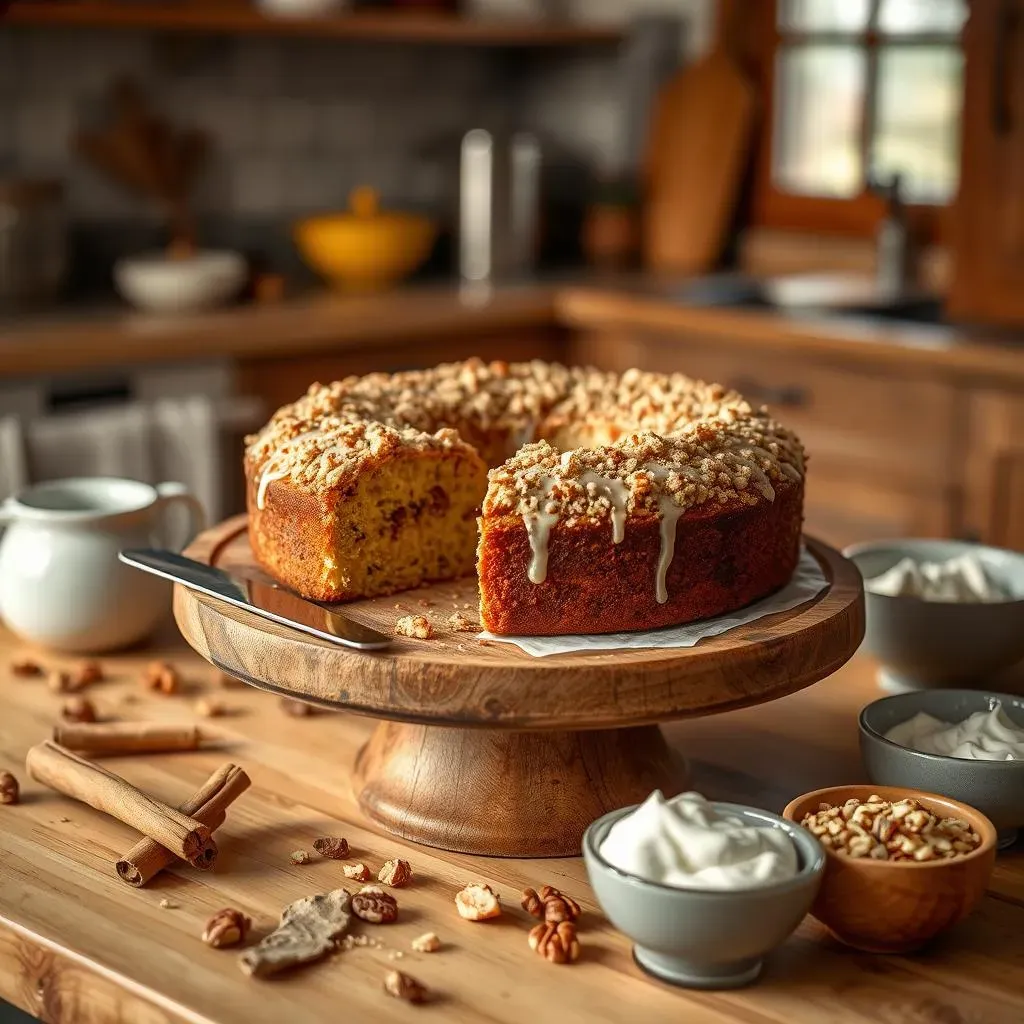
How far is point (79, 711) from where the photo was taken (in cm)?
147

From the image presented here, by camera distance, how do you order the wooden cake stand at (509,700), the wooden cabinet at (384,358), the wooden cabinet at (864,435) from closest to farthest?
Result: the wooden cake stand at (509,700) → the wooden cabinet at (864,435) → the wooden cabinet at (384,358)

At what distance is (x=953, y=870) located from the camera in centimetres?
103

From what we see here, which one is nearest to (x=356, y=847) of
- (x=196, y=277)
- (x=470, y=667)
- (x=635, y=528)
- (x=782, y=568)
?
(x=470, y=667)

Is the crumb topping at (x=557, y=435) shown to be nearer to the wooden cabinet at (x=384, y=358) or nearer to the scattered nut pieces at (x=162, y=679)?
the scattered nut pieces at (x=162, y=679)

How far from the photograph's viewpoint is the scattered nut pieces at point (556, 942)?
105 cm

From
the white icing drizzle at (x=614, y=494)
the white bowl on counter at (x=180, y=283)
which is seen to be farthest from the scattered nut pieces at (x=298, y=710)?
the white bowl on counter at (x=180, y=283)

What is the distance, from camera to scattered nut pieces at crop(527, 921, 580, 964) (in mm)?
1054

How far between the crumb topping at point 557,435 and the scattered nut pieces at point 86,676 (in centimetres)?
29

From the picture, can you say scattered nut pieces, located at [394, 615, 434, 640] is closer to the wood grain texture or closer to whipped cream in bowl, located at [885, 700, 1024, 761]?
the wood grain texture

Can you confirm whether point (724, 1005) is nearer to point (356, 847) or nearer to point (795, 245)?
point (356, 847)

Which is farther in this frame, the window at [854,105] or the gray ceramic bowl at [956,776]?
the window at [854,105]

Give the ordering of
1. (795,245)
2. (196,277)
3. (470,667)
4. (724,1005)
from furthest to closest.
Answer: (795,245) → (196,277) → (470,667) → (724,1005)

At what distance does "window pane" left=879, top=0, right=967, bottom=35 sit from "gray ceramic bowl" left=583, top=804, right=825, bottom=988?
119 inches

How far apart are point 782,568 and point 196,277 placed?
211 cm
